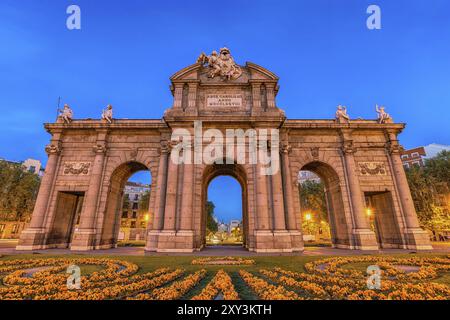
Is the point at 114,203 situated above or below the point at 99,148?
below

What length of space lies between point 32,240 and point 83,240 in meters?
4.46

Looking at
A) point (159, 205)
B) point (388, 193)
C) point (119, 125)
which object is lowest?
point (159, 205)

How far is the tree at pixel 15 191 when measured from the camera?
35.4 meters

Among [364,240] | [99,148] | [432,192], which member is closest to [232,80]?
[99,148]

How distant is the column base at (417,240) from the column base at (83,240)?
27.7 metres

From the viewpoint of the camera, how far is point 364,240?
1934 centimetres

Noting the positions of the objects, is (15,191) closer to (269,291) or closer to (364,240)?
(269,291)

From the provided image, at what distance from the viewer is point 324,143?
23.0 m

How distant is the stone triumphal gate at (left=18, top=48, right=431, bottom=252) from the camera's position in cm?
1959

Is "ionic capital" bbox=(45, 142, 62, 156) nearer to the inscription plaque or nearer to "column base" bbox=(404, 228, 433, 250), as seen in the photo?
the inscription plaque
